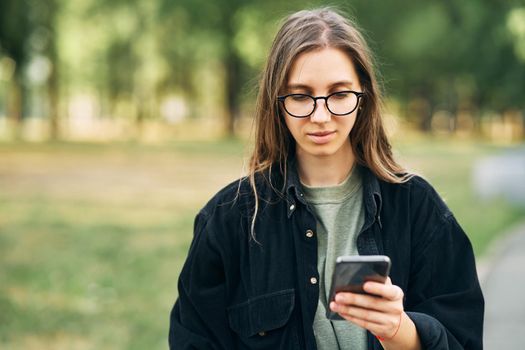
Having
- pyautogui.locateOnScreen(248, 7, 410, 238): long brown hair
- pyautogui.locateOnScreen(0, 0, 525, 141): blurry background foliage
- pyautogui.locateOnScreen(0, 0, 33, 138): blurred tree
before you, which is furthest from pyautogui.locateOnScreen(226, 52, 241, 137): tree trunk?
pyautogui.locateOnScreen(248, 7, 410, 238): long brown hair

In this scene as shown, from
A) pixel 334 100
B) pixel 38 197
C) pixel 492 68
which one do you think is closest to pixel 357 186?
pixel 334 100

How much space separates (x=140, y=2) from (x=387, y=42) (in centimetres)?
1155

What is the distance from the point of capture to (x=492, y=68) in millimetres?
29406

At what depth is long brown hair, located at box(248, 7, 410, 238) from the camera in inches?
89.0

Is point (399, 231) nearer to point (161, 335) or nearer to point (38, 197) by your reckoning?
point (161, 335)

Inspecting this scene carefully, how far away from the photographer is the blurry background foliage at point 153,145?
6536mm

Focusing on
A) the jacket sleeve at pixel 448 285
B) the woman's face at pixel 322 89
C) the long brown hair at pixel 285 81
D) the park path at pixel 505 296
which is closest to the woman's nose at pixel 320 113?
the woman's face at pixel 322 89

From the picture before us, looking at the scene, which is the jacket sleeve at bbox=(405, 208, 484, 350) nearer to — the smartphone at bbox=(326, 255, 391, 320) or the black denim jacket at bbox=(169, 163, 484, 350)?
the black denim jacket at bbox=(169, 163, 484, 350)

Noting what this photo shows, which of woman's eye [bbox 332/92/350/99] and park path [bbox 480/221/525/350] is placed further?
park path [bbox 480/221/525/350]

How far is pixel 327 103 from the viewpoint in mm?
2225

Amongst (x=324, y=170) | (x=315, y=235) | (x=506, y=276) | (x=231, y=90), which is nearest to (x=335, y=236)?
(x=315, y=235)

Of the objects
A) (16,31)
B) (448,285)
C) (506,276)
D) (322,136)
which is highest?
(16,31)

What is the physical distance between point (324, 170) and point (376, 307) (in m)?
0.59

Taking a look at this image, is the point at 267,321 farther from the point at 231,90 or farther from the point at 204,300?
the point at 231,90
